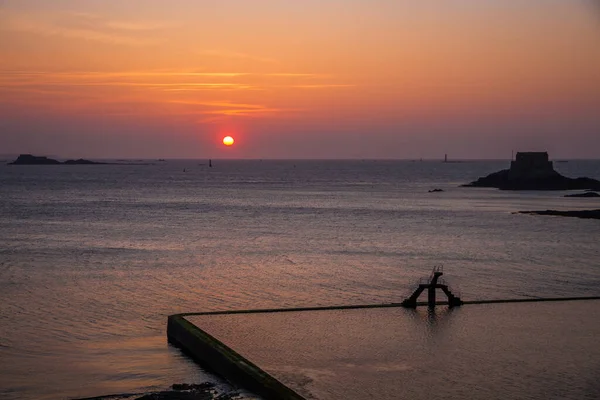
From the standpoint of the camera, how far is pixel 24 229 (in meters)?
59.3

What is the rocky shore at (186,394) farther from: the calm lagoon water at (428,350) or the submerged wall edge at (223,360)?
the calm lagoon water at (428,350)

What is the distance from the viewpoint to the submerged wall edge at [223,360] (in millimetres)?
14914

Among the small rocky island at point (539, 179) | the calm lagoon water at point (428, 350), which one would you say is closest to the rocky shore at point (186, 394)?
the calm lagoon water at point (428, 350)

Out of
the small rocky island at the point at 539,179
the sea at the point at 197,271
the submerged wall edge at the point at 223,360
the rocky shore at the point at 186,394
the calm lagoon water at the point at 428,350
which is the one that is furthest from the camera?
the small rocky island at the point at 539,179

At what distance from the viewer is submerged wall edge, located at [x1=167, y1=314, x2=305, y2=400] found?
14.9 metres

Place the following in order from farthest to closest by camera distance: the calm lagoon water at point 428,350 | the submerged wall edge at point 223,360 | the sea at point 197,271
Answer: the sea at point 197,271 → the calm lagoon water at point 428,350 → the submerged wall edge at point 223,360

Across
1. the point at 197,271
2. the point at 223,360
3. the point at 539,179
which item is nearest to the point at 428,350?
the point at 223,360

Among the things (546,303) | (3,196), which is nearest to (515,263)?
(546,303)

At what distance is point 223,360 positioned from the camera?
17.1 m

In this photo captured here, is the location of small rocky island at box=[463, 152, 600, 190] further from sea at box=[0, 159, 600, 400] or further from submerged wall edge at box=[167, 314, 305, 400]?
submerged wall edge at box=[167, 314, 305, 400]

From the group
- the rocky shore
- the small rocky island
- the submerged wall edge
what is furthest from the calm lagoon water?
the small rocky island

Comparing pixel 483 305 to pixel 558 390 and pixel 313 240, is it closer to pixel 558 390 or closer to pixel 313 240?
pixel 558 390

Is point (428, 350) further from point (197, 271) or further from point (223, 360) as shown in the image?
point (197, 271)

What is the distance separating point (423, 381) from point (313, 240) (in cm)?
3638
